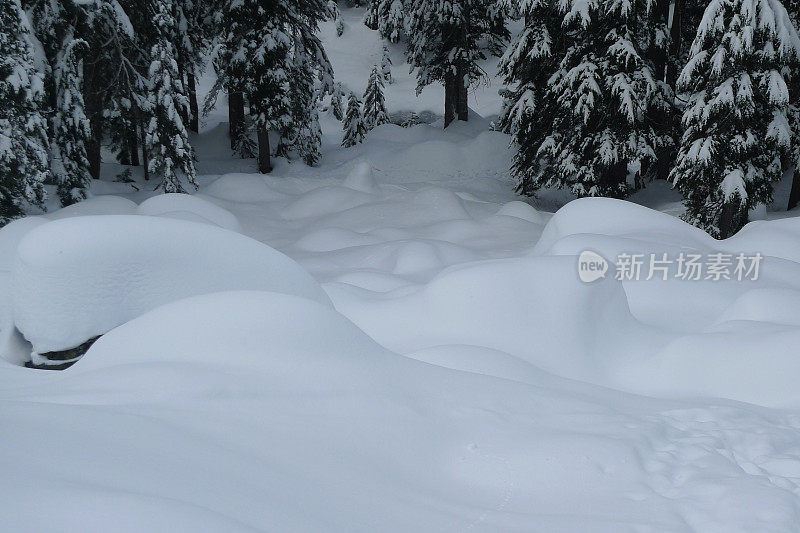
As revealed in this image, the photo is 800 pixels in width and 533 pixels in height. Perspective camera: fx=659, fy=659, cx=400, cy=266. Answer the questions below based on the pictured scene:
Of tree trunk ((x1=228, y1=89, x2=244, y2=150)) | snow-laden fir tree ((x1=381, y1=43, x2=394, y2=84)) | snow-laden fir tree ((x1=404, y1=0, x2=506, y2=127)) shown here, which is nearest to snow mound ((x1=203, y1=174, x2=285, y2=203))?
tree trunk ((x1=228, y1=89, x2=244, y2=150))

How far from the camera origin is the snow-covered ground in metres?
2.75

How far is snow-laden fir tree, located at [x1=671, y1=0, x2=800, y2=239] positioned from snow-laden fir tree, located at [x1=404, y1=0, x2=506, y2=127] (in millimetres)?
9773

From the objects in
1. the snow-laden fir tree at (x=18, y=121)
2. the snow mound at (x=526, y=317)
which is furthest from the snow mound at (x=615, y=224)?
the snow-laden fir tree at (x=18, y=121)

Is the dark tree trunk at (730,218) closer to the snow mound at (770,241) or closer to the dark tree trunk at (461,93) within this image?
the snow mound at (770,241)

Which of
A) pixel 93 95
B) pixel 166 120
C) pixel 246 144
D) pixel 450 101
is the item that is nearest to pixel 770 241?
pixel 166 120

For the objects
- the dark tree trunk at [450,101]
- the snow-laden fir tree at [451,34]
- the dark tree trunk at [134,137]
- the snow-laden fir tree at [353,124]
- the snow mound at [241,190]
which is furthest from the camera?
the snow-laden fir tree at [353,124]

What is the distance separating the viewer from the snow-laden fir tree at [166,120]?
16.2m

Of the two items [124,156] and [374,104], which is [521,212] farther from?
[374,104]

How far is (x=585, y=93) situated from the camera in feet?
52.6

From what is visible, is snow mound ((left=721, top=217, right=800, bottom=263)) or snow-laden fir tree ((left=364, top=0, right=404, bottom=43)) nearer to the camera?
snow mound ((left=721, top=217, right=800, bottom=263))

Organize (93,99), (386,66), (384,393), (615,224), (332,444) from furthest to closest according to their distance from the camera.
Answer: (386,66), (93,99), (615,224), (384,393), (332,444)

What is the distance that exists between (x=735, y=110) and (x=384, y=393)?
11.9 meters

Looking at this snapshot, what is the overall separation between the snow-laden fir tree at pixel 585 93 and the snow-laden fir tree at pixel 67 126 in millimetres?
11126

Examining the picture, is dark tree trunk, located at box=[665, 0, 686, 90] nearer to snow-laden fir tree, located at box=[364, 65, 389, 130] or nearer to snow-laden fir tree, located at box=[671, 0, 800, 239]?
snow-laden fir tree, located at box=[671, 0, 800, 239]
